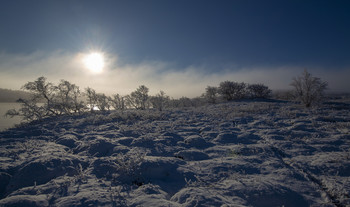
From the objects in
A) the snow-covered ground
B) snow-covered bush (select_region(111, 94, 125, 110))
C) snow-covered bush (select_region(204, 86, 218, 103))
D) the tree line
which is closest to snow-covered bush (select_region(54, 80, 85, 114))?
the tree line

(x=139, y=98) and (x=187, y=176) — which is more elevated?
(x=139, y=98)

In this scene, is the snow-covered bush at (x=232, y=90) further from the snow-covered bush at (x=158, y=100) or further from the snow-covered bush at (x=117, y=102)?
the snow-covered bush at (x=117, y=102)

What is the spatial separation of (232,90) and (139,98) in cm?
1607

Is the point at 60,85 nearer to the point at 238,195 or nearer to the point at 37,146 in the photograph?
the point at 37,146

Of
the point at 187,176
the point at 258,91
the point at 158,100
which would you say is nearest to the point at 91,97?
the point at 158,100

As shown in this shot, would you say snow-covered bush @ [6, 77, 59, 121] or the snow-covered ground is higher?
snow-covered bush @ [6, 77, 59, 121]

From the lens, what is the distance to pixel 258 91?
24953mm

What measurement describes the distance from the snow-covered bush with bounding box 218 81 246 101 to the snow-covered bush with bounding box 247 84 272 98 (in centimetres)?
101

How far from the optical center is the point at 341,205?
8.07ft

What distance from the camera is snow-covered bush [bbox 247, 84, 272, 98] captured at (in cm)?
2475

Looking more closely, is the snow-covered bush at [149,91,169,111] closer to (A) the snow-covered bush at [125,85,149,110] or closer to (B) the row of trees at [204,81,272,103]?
(A) the snow-covered bush at [125,85,149,110]

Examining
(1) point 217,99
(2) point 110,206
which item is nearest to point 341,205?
(2) point 110,206

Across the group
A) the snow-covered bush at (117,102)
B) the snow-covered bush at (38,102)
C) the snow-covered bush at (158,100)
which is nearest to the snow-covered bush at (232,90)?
the snow-covered bush at (158,100)

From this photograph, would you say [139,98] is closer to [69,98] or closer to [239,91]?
[69,98]
